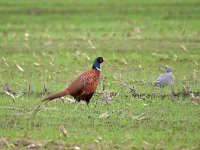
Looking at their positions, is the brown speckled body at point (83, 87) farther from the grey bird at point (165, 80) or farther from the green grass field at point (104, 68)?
the grey bird at point (165, 80)

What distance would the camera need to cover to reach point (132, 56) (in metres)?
19.5

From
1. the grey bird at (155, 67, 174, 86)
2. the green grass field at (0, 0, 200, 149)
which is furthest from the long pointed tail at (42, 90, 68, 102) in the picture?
the grey bird at (155, 67, 174, 86)

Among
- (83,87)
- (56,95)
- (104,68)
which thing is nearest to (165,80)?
(83,87)

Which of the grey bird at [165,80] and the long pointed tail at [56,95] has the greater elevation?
the grey bird at [165,80]

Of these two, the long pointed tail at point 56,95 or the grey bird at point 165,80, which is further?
the grey bird at point 165,80

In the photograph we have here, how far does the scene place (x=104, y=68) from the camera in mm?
17891

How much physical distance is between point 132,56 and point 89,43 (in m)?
2.79

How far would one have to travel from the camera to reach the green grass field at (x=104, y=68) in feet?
34.8

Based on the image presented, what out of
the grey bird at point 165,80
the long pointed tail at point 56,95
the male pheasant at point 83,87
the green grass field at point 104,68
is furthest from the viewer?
the grey bird at point 165,80

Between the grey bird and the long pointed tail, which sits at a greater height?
the grey bird

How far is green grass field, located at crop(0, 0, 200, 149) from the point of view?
10617mm

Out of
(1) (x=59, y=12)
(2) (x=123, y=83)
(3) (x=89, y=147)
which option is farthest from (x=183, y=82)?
(1) (x=59, y=12)

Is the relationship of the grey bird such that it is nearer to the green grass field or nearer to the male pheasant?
the green grass field

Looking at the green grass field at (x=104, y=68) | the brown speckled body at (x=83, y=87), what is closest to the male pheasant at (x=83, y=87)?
the brown speckled body at (x=83, y=87)
